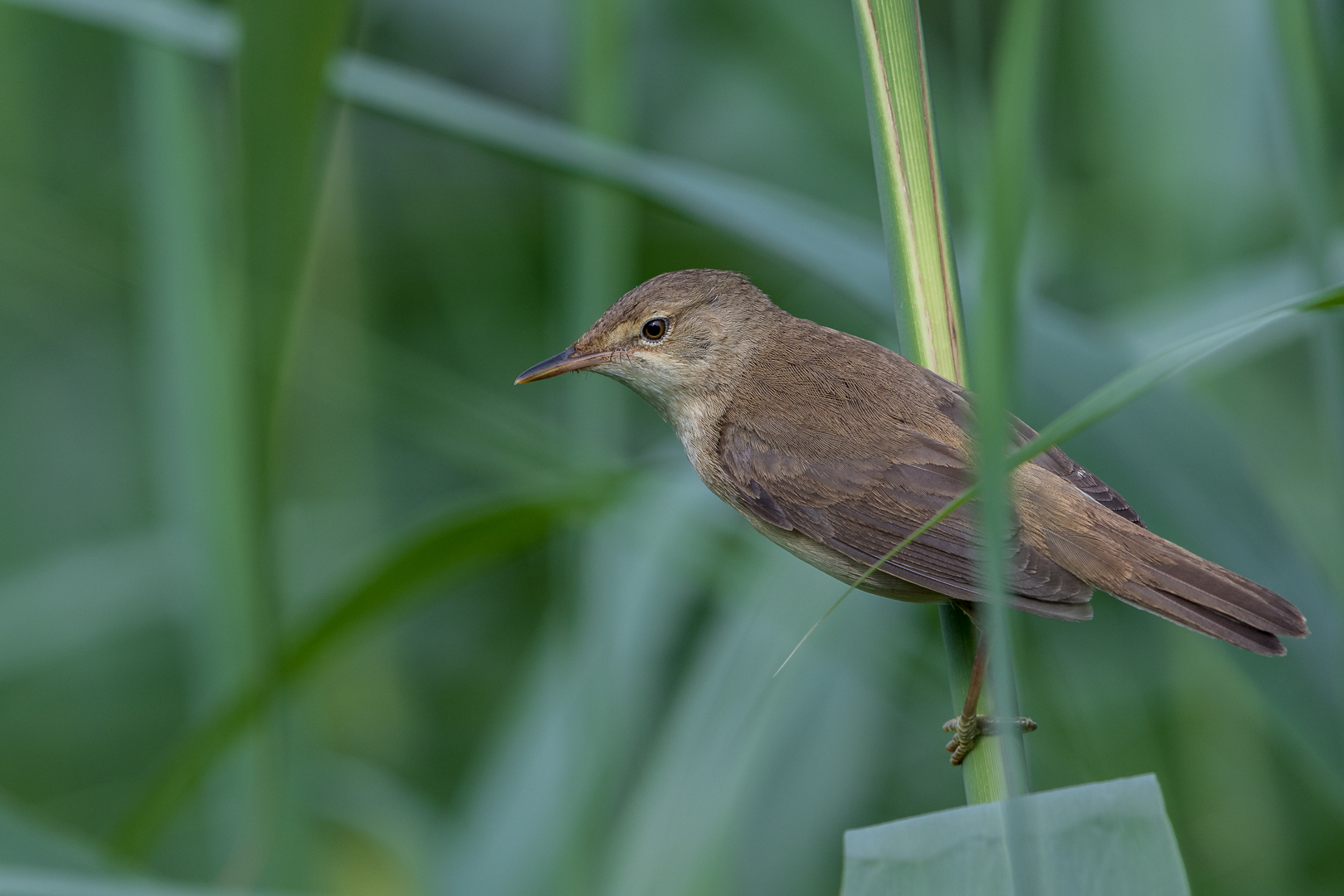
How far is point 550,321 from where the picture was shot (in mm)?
4688

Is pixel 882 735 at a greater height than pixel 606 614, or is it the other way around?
pixel 882 735

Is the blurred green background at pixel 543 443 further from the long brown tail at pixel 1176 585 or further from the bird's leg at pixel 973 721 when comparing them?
the bird's leg at pixel 973 721

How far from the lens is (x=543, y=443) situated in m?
3.30

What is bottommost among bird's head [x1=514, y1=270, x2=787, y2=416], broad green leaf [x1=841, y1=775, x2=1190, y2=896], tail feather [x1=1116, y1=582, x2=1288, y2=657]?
broad green leaf [x1=841, y1=775, x2=1190, y2=896]

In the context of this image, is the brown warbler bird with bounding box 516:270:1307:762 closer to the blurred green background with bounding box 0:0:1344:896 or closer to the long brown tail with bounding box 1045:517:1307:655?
the long brown tail with bounding box 1045:517:1307:655

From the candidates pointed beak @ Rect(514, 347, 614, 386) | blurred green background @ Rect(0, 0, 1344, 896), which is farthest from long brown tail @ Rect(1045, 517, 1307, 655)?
pointed beak @ Rect(514, 347, 614, 386)

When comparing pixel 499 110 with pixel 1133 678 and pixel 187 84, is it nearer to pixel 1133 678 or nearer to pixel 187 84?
pixel 187 84

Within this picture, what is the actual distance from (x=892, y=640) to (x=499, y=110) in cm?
158

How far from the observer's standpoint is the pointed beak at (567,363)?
2.36 m

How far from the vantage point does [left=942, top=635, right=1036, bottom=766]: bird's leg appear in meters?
1.67

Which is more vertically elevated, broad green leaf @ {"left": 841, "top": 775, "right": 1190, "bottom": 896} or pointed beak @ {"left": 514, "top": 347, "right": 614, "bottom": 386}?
pointed beak @ {"left": 514, "top": 347, "right": 614, "bottom": 386}

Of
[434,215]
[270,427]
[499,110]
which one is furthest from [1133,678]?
[434,215]

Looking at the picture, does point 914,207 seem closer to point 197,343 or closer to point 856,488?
point 856,488

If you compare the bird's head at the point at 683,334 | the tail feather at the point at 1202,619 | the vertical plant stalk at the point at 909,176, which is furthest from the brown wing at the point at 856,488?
the vertical plant stalk at the point at 909,176
